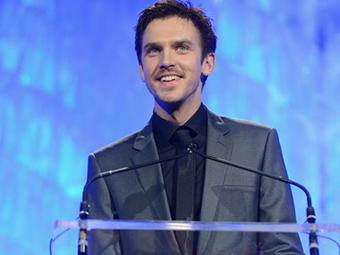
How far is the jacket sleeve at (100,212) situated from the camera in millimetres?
1779

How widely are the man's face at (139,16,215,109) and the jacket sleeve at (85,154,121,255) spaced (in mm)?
369

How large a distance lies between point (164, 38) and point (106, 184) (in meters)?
0.58

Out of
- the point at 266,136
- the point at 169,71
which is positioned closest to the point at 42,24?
the point at 169,71

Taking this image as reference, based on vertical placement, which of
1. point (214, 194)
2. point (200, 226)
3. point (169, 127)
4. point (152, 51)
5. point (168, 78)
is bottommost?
point (200, 226)

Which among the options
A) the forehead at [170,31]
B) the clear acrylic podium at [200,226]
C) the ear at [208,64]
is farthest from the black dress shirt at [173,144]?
the clear acrylic podium at [200,226]

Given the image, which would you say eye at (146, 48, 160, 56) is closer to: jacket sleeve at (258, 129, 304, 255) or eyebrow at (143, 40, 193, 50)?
eyebrow at (143, 40, 193, 50)

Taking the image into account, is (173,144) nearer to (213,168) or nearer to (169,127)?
(169,127)

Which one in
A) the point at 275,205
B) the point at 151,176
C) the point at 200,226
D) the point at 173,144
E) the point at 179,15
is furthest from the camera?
the point at 179,15

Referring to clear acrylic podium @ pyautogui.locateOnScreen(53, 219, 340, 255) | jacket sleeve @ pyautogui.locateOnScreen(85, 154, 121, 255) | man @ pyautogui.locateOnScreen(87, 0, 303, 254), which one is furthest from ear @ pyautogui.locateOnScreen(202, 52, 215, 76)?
clear acrylic podium @ pyautogui.locateOnScreen(53, 219, 340, 255)

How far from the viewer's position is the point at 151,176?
2121mm

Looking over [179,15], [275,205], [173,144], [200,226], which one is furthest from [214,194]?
[179,15]

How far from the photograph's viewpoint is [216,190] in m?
2.02

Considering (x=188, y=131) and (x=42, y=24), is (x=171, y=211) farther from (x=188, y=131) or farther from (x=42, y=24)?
(x=42, y=24)

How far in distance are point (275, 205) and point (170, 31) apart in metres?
0.76
